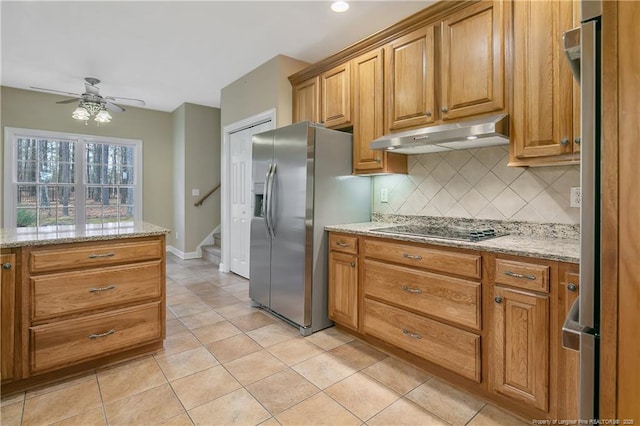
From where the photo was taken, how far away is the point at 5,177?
15.4 feet

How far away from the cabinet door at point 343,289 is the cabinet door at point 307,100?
1.45 metres

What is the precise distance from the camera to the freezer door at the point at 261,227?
3.06m

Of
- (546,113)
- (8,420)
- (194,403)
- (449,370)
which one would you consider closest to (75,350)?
(8,420)

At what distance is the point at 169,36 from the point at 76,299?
2.56 meters

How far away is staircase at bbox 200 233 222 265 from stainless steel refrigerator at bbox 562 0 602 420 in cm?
496

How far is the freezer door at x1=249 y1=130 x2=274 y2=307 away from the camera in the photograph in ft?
10.0

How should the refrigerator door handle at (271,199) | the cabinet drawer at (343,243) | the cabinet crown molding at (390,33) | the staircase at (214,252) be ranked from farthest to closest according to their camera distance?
1. the staircase at (214,252)
2. the refrigerator door handle at (271,199)
3. the cabinet drawer at (343,243)
4. the cabinet crown molding at (390,33)

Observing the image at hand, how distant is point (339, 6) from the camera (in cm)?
260

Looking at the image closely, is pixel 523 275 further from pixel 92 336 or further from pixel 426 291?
pixel 92 336

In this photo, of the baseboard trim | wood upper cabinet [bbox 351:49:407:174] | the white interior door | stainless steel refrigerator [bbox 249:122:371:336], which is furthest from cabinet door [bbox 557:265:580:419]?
the baseboard trim

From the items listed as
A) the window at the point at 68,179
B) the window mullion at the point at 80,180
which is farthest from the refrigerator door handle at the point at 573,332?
the window mullion at the point at 80,180

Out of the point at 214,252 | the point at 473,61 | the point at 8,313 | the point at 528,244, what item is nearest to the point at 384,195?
the point at 473,61

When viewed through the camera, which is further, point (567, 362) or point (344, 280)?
point (344, 280)

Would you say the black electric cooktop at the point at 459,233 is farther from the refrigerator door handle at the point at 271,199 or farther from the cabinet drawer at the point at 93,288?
the cabinet drawer at the point at 93,288
